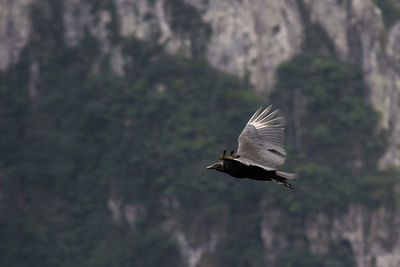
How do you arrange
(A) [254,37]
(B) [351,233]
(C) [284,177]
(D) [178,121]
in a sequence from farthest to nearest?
1. (A) [254,37]
2. (D) [178,121]
3. (B) [351,233]
4. (C) [284,177]

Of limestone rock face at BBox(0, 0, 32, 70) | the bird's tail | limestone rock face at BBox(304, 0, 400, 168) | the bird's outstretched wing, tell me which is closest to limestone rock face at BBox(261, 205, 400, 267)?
limestone rock face at BBox(304, 0, 400, 168)

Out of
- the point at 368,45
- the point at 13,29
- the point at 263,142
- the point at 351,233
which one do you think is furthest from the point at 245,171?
the point at 13,29

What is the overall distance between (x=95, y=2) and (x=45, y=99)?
17.0 feet

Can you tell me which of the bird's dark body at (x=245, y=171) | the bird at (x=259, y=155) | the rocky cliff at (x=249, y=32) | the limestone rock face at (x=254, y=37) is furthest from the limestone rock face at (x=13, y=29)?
the bird's dark body at (x=245, y=171)

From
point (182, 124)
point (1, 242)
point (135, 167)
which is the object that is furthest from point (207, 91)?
point (1, 242)

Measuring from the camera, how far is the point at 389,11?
4272 centimetres

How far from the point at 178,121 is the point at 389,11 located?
11764 millimetres

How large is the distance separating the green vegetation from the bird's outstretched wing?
34439 mm

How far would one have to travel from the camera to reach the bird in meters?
7.10

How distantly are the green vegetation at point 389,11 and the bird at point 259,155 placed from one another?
113 feet

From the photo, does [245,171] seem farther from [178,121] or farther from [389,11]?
[389,11]

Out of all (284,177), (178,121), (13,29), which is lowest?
(284,177)

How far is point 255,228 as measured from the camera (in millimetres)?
39312

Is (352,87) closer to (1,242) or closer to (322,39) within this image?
(322,39)
